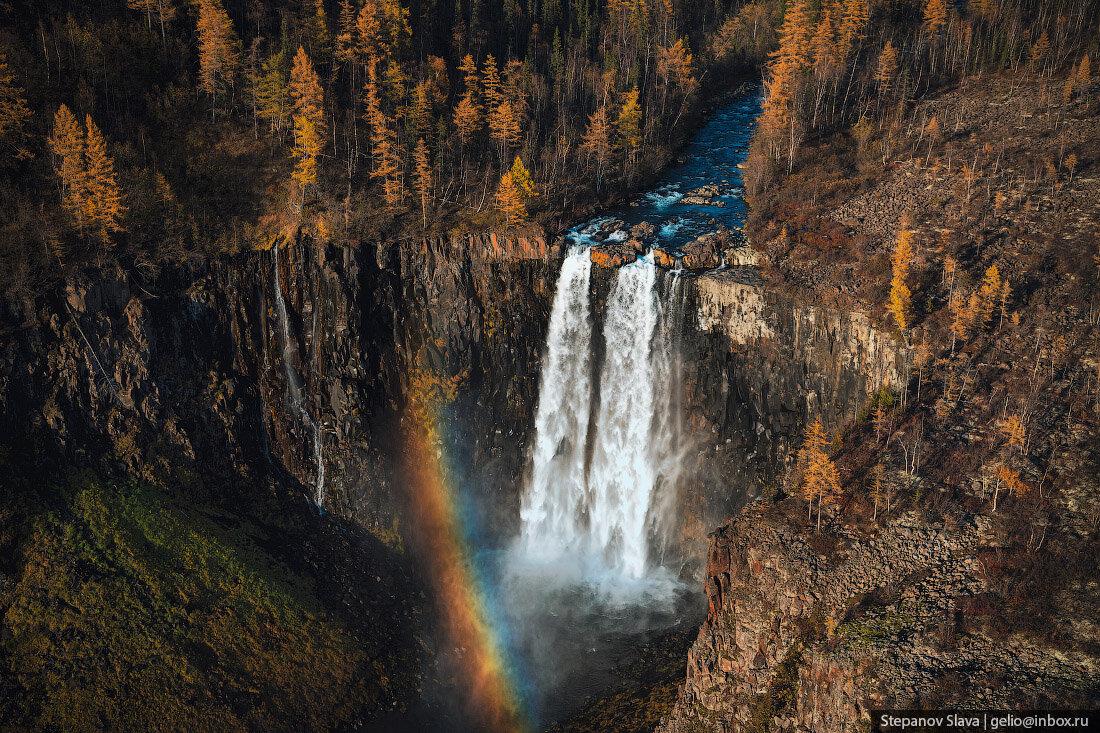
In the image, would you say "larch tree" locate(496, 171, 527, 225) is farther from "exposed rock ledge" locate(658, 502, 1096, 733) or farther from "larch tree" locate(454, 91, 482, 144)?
"exposed rock ledge" locate(658, 502, 1096, 733)

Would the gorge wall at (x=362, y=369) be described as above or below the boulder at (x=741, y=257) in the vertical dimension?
below

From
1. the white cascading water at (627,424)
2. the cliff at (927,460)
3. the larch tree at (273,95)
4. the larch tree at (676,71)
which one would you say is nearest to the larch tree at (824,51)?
the larch tree at (676,71)

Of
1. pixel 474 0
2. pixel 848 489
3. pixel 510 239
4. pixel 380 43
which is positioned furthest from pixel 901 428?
pixel 474 0

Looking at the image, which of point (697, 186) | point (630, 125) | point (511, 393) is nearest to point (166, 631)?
point (511, 393)

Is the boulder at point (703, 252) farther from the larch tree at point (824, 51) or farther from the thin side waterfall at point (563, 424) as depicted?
the larch tree at point (824, 51)

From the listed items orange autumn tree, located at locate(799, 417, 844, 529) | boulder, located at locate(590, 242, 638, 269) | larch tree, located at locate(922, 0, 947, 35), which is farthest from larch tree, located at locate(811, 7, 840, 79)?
orange autumn tree, located at locate(799, 417, 844, 529)

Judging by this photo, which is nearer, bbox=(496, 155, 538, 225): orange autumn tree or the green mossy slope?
the green mossy slope
